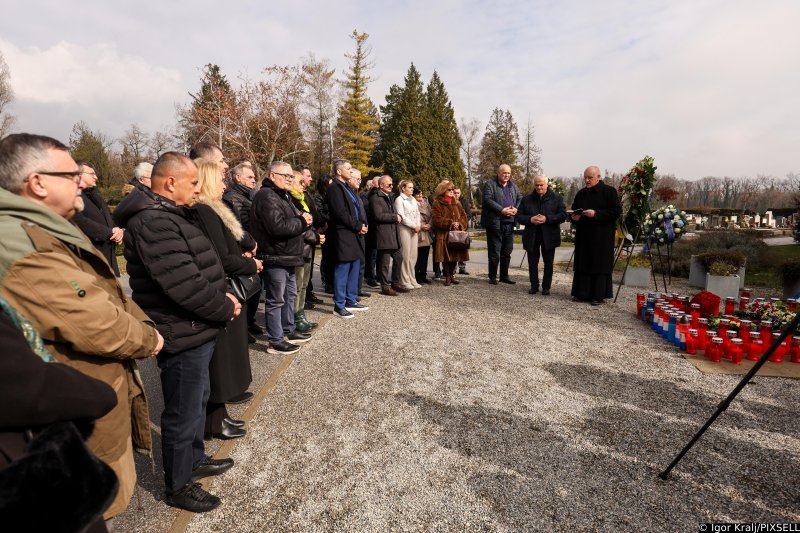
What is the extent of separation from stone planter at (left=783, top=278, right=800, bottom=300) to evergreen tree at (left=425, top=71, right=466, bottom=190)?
99.9 feet

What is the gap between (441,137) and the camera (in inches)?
1582

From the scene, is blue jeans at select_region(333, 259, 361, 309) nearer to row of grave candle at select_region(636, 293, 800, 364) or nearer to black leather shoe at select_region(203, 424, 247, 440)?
black leather shoe at select_region(203, 424, 247, 440)

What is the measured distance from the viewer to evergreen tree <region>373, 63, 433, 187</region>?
37.8 m

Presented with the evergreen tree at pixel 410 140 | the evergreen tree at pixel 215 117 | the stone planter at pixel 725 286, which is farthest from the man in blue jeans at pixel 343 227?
the evergreen tree at pixel 410 140

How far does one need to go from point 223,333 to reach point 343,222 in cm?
341

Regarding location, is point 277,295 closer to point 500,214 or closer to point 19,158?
point 19,158

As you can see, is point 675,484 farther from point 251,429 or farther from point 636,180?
point 636,180

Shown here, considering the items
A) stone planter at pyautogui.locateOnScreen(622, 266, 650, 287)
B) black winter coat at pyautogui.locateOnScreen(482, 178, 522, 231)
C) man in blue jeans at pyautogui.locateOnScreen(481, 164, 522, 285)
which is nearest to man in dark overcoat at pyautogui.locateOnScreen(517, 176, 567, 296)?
man in blue jeans at pyautogui.locateOnScreen(481, 164, 522, 285)

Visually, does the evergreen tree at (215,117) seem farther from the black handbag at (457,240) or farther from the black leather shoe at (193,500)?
the black leather shoe at (193,500)

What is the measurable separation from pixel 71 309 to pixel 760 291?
10866mm

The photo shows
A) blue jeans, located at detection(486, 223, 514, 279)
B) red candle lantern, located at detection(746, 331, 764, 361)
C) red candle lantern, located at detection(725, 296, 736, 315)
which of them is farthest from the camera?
blue jeans, located at detection(486, 223, 514, 279)

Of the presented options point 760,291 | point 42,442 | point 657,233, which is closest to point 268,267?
point 42,442

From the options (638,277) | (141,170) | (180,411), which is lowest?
(180,411)

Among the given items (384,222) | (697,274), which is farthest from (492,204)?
(697,274)
